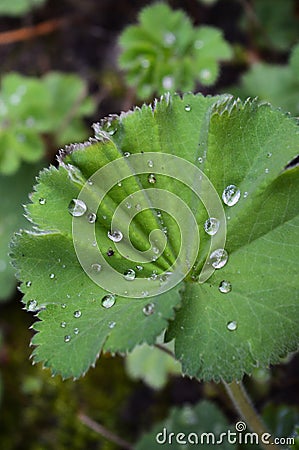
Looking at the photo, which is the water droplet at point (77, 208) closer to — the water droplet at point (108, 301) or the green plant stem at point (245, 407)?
the water droplet at point (108, 301)

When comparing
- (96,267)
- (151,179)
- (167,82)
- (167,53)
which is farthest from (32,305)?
(167,53)

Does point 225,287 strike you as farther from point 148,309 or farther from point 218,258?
point 148,309

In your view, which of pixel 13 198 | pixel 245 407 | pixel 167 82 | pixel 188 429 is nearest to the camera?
pixel 245 407

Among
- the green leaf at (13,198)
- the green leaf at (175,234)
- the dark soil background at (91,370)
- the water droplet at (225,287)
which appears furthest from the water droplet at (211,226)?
the green leaf at (13,198)

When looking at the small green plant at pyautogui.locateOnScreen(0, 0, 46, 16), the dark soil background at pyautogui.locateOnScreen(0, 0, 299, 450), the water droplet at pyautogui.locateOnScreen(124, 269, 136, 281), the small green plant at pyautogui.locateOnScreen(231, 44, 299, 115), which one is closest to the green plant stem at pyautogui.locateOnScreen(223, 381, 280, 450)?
the water droplet at pyautogui.locateOnScreen(124, 269, 136, 281)

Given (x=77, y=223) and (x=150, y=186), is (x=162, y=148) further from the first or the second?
(x=77, y=223)

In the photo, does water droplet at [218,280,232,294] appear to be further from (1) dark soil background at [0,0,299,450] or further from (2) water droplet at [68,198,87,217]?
(1) dark soil background at [0,0,299,450]
